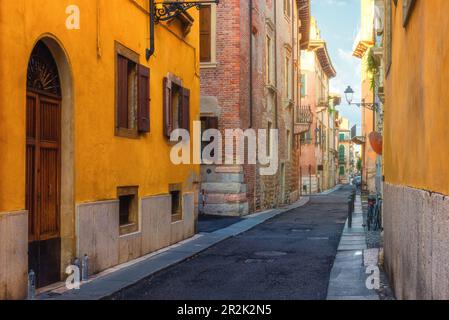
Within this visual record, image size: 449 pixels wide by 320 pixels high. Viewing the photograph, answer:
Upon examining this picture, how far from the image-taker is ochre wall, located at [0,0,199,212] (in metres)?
7.62

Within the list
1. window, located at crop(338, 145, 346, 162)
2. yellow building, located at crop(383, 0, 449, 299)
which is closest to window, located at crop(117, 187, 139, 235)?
yellow building, located at crop(383, 0, 449, 299)

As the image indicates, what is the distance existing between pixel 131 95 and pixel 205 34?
1186 cm

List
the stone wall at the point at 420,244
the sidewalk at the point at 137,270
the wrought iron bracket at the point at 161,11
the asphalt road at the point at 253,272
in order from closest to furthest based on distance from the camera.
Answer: the stone wall at the point at 420,244
the sidewalk at the point at 137,270
the asphalt road at the point at 253,272
the wrought iron bracket at the point at 161,11

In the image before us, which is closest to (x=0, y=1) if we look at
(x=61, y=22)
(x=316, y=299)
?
(x=61, y=22)

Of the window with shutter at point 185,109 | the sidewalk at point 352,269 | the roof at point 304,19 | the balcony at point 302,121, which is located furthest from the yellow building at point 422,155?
the roof at point 304,19

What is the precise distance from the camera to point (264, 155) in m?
28.5

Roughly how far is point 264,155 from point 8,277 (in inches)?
851

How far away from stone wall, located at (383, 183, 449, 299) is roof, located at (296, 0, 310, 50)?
35477mm

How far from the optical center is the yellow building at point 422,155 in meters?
4.57

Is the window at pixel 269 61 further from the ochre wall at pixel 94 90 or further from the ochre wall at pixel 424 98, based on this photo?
the ochre wall at pixel 424 98

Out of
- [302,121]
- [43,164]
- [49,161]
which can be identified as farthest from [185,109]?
[302,121]

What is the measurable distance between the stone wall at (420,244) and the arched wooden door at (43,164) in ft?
15.7

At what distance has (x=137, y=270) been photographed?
10.7m

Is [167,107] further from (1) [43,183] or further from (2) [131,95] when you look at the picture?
(1) [43,183]
